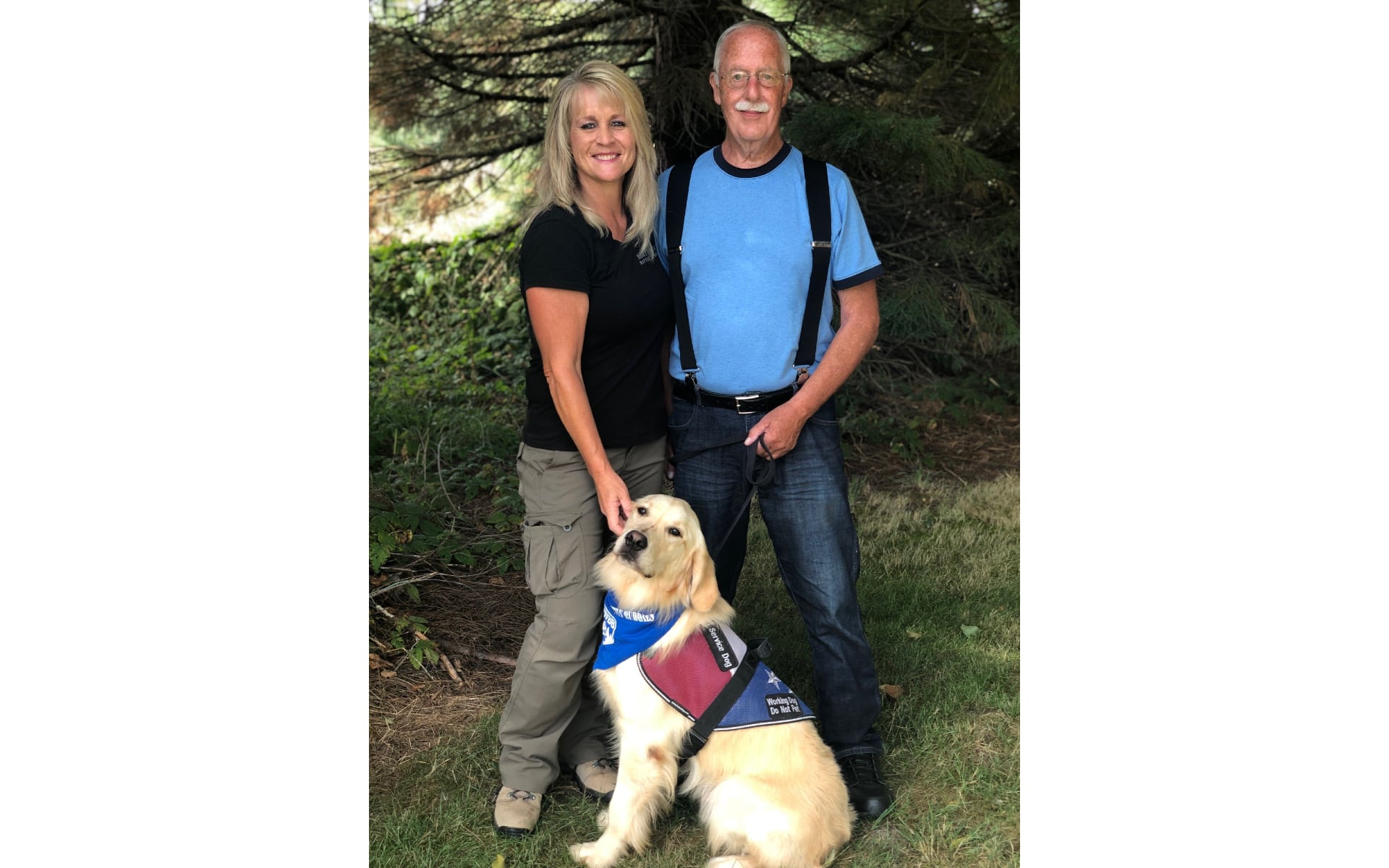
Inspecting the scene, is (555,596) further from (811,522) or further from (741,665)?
(811,522)

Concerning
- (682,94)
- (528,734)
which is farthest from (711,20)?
(528,734)

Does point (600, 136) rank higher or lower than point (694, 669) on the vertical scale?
higher

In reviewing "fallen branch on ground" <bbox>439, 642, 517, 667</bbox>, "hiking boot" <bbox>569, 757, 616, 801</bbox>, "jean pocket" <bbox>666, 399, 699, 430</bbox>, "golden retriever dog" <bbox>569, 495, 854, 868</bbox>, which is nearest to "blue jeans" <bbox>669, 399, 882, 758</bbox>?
"jean pocket" <bbox>666, 399, 699, 430</bbox>

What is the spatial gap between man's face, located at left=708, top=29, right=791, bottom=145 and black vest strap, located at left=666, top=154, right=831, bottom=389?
0.18 metres

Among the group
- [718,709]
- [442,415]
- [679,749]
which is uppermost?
[718,709]

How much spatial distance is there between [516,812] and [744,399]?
139 centimetres

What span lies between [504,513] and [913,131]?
307 centimetres

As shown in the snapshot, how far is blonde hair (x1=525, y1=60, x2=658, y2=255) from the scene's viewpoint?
2908 mm

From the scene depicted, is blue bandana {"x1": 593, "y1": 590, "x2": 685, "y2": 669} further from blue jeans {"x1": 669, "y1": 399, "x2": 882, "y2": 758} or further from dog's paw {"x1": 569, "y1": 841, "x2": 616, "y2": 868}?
dog's paw {"x1": 569, "y1": 841, "x2": 616, "y2": 868}

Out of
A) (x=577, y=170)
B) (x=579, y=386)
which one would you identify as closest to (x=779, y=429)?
(x=579, y=386)

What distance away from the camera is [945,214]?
24.7ft

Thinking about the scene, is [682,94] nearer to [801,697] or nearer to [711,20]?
[711,20]

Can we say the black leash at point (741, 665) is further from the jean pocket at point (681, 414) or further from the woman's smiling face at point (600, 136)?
the woman's smiling face at point (600, 136)

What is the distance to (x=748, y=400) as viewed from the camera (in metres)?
3.10
